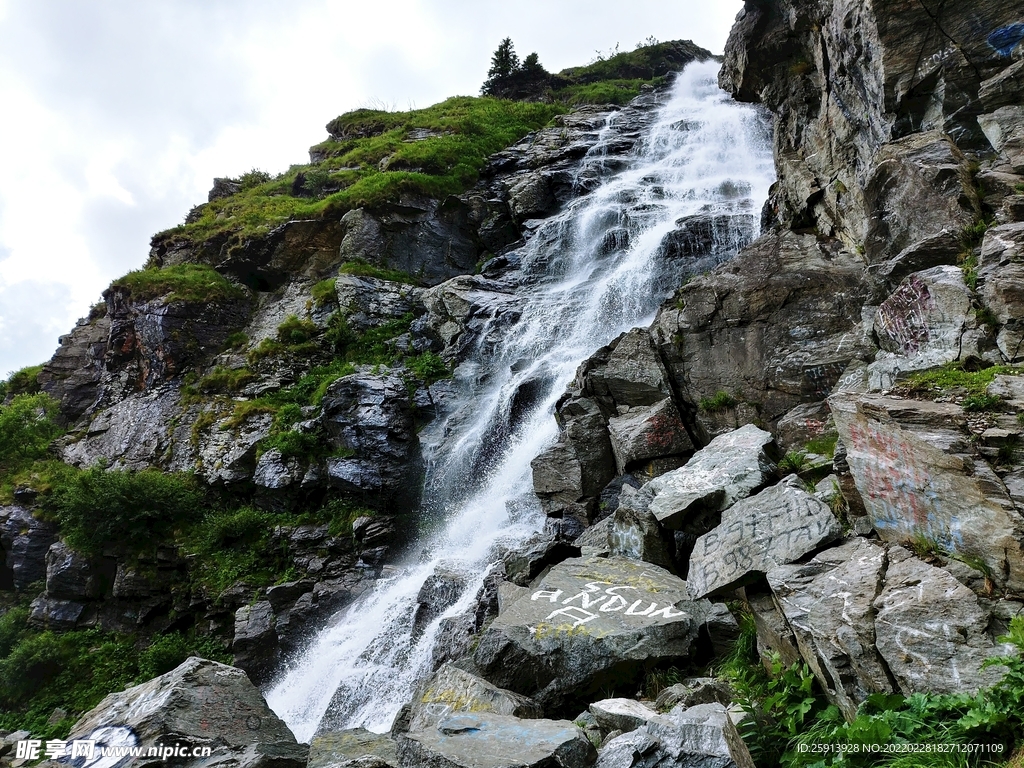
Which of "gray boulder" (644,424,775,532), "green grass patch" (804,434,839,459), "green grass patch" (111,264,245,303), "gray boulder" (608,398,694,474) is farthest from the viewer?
"green grass patch" (111,264,245,303)

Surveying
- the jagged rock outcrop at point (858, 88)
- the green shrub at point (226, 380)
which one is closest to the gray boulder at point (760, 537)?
the jagged rock outcrop at point (858, 88)

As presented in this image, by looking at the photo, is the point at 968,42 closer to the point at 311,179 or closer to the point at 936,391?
the point at 936,391

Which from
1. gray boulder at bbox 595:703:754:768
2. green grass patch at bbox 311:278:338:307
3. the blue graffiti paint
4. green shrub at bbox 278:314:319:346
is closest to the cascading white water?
gray boulder at bbox 595:703:754:768

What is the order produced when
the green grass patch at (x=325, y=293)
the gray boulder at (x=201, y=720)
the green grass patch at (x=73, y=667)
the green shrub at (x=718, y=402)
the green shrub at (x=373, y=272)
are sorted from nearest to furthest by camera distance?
the gray boulder at (x=201, y=720), the green shrub at (x=718, y=402), the green grass patch at (x=73, y=667), the green grass patch at (x=325, y=293), the green shrub at (x=373, y=272)

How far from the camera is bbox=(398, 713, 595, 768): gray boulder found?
392cm

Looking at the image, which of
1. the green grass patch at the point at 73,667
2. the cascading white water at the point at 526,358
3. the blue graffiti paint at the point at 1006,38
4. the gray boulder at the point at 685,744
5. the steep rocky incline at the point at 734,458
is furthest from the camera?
the green grass patch at the point at 73,667

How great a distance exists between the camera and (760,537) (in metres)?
5.78

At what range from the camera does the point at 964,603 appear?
3.72 m

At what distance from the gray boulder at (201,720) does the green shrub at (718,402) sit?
296 inches

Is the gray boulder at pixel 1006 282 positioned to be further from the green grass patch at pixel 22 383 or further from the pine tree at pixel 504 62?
the pine tree at pixel 504 62

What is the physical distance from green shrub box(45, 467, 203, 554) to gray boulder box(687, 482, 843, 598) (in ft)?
49.1

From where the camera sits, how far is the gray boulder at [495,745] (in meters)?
3.92

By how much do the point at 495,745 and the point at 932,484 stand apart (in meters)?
4.00

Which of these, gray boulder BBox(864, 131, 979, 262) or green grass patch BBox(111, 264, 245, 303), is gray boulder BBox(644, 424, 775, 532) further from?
green grass patch BBox(111, 264, 245, 303)
